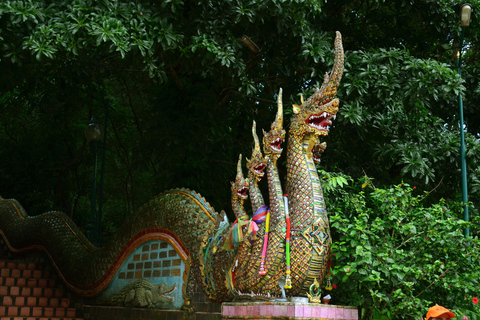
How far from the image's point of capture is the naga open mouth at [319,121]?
224 inches

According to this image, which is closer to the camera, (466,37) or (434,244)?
(434,244)

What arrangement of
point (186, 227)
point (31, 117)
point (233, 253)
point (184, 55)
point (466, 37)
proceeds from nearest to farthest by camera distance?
point (233, 253) < point (186, 227) < point (184, 55) < point (466, 37) < point (31, 117)

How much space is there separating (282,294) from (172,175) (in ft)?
15.5

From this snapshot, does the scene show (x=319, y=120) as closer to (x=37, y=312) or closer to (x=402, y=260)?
(x=402, y=260)

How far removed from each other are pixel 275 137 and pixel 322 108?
589mm

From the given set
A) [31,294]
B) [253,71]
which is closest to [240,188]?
[31,294]

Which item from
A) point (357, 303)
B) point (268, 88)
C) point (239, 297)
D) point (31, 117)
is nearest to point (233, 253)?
point (239, 297)

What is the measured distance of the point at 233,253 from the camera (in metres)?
6.09

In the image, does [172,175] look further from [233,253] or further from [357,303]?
[357,303]

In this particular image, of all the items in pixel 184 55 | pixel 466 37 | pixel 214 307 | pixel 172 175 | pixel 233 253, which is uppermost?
pixel 466 37

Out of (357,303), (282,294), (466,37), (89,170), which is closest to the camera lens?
(282,294)

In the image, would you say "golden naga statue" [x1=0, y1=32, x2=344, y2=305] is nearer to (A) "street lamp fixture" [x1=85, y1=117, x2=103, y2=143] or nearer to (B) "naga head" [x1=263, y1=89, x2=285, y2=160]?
(B) "naga head" [x1=263, y1=89, x2=285, y2=160]

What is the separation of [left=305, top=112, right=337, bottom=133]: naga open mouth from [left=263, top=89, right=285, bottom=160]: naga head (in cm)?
29

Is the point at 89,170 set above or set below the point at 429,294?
above
